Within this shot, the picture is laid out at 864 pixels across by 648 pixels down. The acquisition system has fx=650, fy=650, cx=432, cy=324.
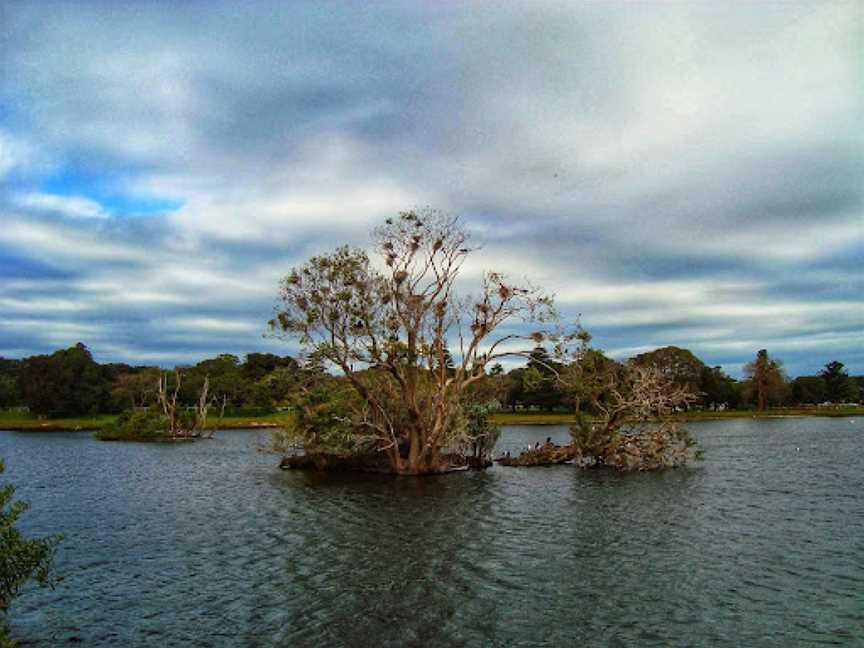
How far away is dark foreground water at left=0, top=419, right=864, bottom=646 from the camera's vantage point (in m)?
16.3

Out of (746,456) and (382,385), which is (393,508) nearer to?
(382,385)

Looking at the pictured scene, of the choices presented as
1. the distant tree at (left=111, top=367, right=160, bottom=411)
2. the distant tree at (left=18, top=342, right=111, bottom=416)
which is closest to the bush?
the distant tree at (left=111, top=367, right=160, bottom=411)

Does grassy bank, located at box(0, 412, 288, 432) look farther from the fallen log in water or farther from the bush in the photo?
the fallen log in water

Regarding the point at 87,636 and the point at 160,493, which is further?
the point at 160,493

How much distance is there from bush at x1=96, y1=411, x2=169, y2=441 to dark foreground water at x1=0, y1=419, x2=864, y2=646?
5349cm

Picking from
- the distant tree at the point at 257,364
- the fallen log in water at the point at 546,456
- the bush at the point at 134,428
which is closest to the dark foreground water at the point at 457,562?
the fallen log in water at the point at 546,456

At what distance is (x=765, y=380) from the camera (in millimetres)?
168625

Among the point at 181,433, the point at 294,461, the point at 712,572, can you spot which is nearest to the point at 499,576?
the point at 712,572

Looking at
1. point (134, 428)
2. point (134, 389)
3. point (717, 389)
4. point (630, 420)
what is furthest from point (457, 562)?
point (717, 389)

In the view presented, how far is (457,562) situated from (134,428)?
85.0 meters

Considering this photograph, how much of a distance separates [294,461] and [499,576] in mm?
36132

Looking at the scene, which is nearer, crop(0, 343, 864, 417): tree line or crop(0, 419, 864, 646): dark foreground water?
crop(0, 419, 864, 646): dark foreground water

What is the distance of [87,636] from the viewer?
1619cm

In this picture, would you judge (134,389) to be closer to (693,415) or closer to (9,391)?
(9,391)
